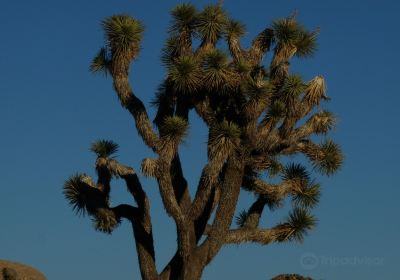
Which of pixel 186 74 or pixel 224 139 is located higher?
pixel 186 74

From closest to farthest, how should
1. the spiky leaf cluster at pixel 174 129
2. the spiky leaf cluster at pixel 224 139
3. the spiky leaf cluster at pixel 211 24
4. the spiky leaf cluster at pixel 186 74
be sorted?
the spiky leaf cluster at pixel 174 129 → the spiky leaf cluster at pixel 224 139 → the spiky leaf cluster at pixel 186 74 → the spiky leaf cluster at pixel 211 24

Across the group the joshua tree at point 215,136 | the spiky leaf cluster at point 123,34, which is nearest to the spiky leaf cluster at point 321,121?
the joshua tree at point 215,136

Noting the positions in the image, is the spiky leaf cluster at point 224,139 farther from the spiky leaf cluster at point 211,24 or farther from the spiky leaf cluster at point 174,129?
the spiky leaf cluster at point 211,24

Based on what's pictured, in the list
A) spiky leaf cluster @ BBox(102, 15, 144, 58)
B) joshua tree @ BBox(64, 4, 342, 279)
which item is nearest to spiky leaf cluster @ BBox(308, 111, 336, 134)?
joshua tree @ BBox(64, 4, 342, 279)

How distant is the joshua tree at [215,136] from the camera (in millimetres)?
20094

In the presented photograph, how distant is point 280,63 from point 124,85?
3496 millimetres

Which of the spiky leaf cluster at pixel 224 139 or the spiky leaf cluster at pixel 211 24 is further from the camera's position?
the spiky leaf cluster at pixel 211 24

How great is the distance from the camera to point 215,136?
2011 cm

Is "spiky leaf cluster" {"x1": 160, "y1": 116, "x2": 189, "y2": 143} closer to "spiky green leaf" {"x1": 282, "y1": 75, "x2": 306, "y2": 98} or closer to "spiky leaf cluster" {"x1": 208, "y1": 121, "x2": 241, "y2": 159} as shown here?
"spiky leaf cluster" {"x1": 208, "y1": 121, "x2": 241, "y2": 159}

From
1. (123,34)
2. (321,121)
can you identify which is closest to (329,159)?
(321,121)

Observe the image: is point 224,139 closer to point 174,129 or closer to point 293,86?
point 174,129

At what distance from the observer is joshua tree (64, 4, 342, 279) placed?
65.9 feet

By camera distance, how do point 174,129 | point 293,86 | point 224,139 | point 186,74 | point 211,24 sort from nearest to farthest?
point 174,129, point 224,139, point 293,86, point 186,74, point 211,24

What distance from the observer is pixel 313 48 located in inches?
851
